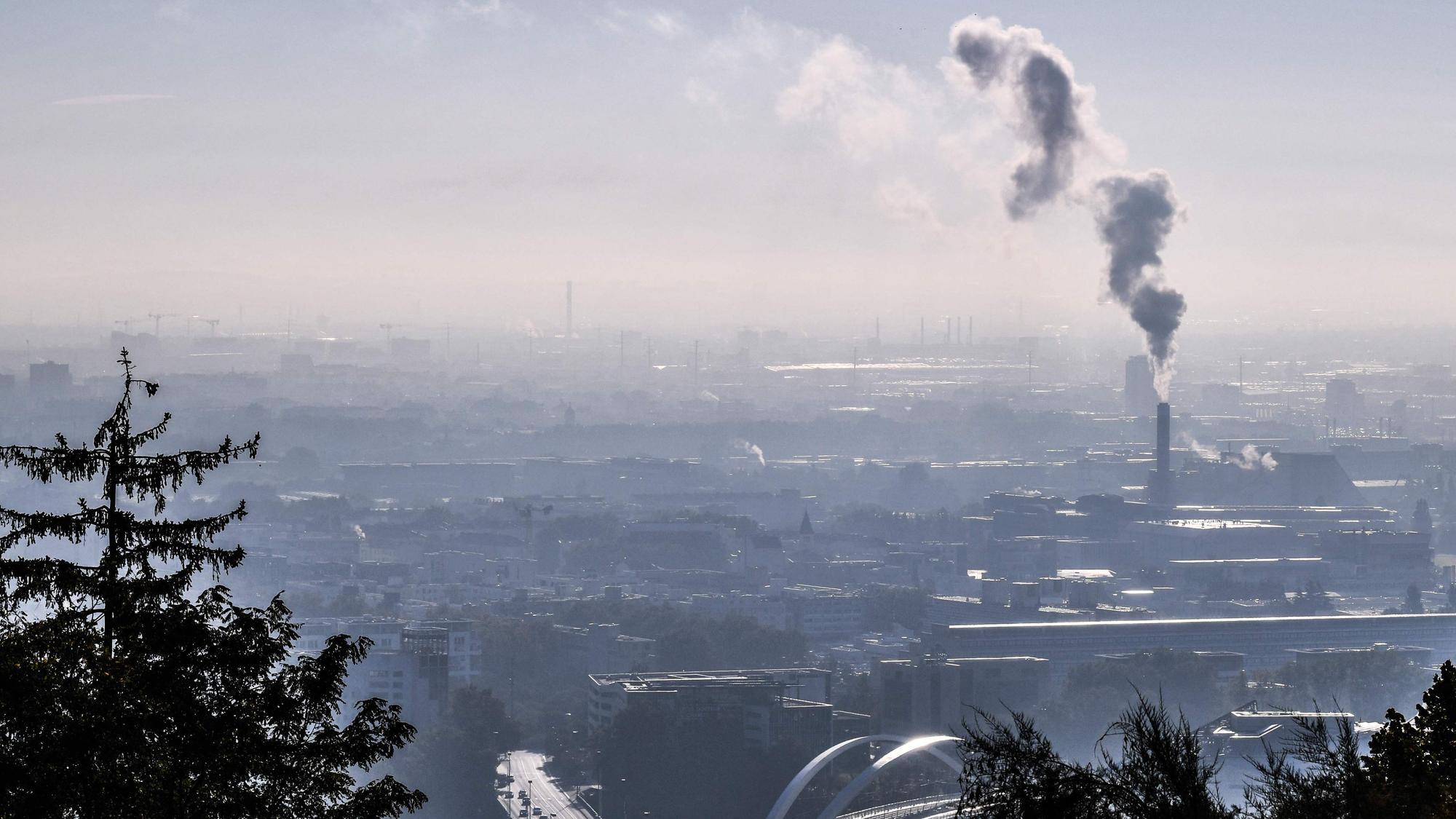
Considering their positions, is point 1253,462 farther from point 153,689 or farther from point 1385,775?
point 153,689

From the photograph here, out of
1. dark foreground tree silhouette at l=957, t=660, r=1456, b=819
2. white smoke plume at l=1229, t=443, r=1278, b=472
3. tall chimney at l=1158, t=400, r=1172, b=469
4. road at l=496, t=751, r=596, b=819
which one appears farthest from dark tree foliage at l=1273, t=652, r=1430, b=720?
white smoke plume at l=1229, t=443, r=1278, b=472

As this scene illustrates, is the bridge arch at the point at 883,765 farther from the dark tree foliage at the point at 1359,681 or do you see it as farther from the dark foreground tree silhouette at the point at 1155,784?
the dark foreground tree silhouette at the point at 1155,784

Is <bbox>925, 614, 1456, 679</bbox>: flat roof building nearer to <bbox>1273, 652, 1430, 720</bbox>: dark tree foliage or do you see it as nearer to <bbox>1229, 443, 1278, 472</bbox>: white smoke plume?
<bbox>1273, 652, 1430, 720</bbox>: dark tree foliage

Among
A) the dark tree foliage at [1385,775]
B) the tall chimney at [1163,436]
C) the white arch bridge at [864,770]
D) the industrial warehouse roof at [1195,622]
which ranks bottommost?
the industrial warehouse roof at [1195,622]

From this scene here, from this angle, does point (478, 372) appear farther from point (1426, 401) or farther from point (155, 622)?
point (155, 622)

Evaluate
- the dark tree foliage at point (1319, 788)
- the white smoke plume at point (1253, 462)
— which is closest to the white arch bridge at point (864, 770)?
the dark tree foliage at point (1319, 788)
